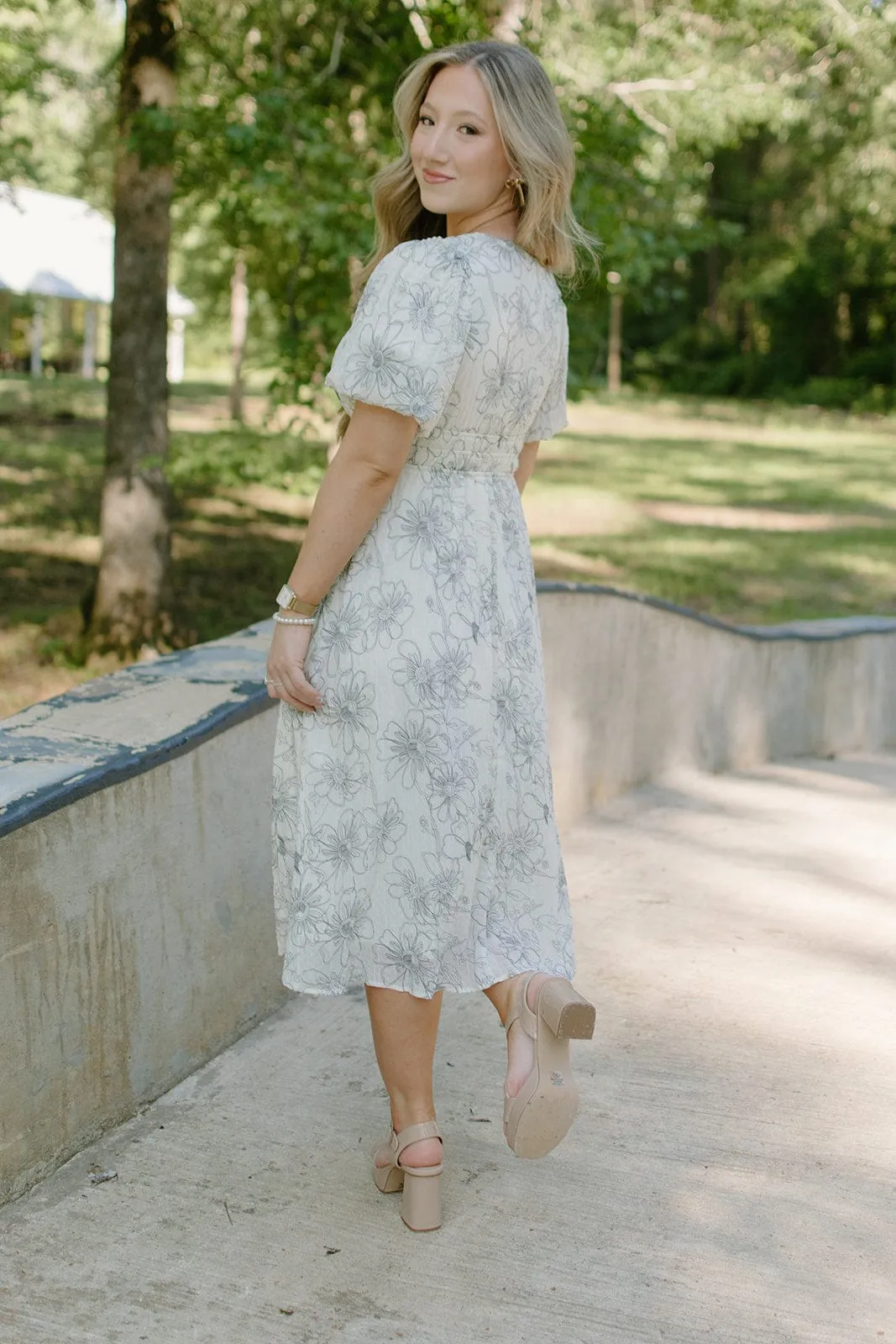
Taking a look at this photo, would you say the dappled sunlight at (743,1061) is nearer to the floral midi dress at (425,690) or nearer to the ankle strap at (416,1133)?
the ankle strap at (416,1133)

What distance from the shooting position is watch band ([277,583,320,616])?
251 centimetres

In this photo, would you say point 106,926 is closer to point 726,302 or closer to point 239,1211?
point 239,1211

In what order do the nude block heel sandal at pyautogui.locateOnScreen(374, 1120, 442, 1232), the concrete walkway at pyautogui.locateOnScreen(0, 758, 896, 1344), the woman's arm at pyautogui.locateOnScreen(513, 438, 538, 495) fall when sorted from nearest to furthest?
the concrete walkway at pyautogui.locateOnScreen(0, 758, 896, 1344) → the nude block heel sandal at pyautogui.locateOnScreen(374, 1120, 442, 1232) → the woman's arm at pyautogui.locateOnScreen(513, 438, 538, 495)

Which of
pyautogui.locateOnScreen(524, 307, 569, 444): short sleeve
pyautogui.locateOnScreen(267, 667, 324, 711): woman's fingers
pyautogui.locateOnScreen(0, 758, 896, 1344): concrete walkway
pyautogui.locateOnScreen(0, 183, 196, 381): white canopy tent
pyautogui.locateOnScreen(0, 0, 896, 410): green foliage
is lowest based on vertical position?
pyautogui.locateOnScreen(0, 758, 896, 1344): concrete walkway

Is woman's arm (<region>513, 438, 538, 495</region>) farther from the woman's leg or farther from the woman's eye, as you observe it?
the woman's leg

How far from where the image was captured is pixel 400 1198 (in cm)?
272

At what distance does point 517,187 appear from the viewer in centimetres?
257

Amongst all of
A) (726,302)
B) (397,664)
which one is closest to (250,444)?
(397,664)

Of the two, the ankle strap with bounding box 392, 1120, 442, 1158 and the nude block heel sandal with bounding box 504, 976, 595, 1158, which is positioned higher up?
the nude block heel sandal with bounding box 504, 976, 595, 1158

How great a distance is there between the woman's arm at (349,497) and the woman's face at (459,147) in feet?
1.33

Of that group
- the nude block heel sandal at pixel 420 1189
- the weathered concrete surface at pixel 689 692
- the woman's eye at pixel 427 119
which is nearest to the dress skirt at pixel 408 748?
the nude block heel sandal at pixel 420 1189

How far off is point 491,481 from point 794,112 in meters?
11.8

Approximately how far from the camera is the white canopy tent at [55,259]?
1284 inches

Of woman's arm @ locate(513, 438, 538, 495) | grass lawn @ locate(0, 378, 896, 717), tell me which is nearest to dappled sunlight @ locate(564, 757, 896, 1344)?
woman's arm @ locate(513, 438, 538, 495)
